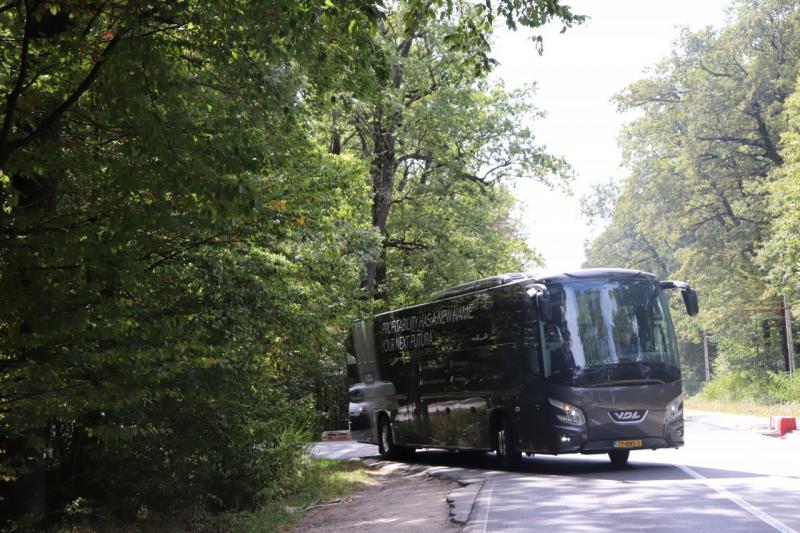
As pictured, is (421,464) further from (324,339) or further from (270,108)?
(270,108)

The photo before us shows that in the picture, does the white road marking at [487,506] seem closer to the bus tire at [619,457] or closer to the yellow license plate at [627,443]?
the yellow license plate at [627,443]

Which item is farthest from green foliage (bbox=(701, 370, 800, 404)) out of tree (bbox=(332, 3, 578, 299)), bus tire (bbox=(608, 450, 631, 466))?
bus tire (bbox=(608, 450, 631, 466))

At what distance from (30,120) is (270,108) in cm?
278

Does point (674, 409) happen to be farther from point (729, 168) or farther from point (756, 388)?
point (756, 388)

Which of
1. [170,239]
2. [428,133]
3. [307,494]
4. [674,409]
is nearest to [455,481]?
[307,494]

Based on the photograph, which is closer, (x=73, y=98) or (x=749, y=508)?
(x=73, y=98)

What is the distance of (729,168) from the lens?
160ft

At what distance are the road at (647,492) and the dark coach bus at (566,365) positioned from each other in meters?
0.67

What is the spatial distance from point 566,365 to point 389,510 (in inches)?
170

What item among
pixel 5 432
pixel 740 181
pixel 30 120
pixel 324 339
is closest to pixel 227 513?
pixel 324 339

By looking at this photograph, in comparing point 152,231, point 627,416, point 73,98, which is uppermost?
point 73,98

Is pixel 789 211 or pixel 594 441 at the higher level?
pixel 789 211

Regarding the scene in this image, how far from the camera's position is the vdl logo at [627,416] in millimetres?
17281

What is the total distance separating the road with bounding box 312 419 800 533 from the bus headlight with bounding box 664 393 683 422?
875 millimetres
